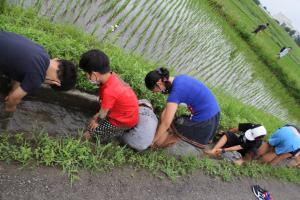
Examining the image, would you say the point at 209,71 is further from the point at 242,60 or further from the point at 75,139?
the point at 75,139

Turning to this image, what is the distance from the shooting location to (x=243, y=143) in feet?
19.8

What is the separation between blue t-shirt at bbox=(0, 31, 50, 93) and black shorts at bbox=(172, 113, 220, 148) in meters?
1.99

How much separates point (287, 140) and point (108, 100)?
372 cm

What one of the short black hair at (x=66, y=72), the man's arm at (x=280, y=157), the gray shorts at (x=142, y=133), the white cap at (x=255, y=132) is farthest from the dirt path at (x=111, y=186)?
the man's arm at (x=280, y=157)

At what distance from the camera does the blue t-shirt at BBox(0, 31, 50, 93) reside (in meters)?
3.18

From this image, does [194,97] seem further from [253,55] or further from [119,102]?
[253,55]

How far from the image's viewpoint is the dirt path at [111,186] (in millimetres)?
3193

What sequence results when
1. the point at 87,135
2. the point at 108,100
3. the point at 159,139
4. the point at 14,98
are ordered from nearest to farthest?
the point at 14,98, the point at 108,100, the point at 87,135, the point at 159,139

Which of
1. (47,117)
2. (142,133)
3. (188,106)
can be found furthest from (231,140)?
(47,117)

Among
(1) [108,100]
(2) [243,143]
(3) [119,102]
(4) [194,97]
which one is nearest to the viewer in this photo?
(1) [108,100]

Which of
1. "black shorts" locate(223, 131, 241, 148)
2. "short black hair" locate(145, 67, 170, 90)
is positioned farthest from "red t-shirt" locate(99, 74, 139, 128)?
"black shorts" locate(223, 131, 241, 148)

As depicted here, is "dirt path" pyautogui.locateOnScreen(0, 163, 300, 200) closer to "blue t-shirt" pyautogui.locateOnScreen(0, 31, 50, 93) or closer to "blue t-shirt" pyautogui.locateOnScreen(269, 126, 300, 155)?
"blue t-shirt" pyautogui.locateOnScreen(0, 31, 50, 93)

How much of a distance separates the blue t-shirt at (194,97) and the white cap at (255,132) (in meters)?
1.50

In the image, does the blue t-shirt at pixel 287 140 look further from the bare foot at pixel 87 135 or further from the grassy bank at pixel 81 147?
the bare foot at pixel 87 135
